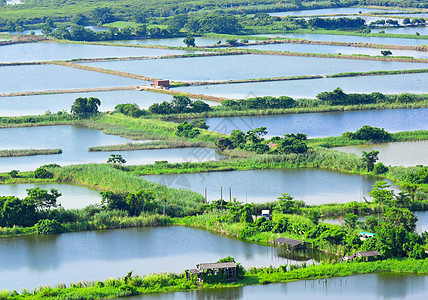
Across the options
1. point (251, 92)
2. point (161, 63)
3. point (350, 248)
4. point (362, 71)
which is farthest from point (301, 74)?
point (350, 248)

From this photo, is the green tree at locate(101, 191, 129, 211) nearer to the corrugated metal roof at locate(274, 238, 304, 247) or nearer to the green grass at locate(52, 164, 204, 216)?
the green grass at locate(52, 164, 204, 216)

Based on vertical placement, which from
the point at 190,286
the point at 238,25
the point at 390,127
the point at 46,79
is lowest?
the point at 190,286

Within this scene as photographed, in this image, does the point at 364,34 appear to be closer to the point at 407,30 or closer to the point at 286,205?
the point at 407,30

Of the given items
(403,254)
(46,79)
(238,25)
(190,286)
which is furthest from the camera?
(238,25)

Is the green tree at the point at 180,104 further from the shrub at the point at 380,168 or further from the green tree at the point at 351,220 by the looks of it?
the green tree at the point at 351,220

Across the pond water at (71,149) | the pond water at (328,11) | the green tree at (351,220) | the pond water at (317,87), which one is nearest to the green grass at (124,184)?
the pond water at (71,149)

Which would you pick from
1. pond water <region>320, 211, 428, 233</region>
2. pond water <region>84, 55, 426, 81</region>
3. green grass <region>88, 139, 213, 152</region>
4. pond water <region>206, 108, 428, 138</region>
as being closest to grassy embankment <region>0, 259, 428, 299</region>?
pond water <region>320, 211, 428, 233</region>

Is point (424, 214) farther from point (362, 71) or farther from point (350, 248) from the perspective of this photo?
point (362, 71)
